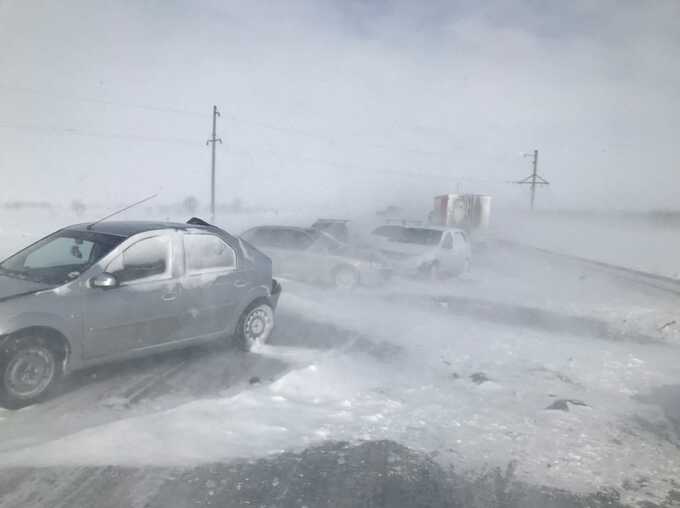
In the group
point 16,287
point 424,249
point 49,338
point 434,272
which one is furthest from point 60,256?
point 434,272

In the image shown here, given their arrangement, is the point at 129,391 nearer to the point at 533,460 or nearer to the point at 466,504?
the point at 466,504

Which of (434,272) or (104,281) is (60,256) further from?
(434,272)

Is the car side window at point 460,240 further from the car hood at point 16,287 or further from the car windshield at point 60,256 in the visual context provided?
the car hood at point 16,287

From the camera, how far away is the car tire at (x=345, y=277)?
435 inches

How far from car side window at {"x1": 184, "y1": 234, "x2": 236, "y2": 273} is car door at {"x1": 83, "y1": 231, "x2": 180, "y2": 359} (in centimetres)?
18

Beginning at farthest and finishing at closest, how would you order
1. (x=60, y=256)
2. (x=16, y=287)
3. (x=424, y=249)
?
(x=424, y=249)
(x=60, y=256)
(x=16, y=287)

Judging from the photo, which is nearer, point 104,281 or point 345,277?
point 104,281

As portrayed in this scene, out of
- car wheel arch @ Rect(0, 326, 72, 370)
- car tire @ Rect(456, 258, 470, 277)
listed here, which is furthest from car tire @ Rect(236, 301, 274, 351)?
car tire @ Rect(456, 258, 470, 277)

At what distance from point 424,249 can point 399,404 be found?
28.1 ft

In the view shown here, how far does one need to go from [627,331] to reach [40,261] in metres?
9.11

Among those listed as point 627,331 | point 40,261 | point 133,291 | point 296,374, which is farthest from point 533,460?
point 627,331

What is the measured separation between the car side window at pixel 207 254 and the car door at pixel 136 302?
0.18 metres

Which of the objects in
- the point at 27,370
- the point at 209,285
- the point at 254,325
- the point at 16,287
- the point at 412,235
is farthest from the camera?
the point at 412,235

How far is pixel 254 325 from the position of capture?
5875 mm
